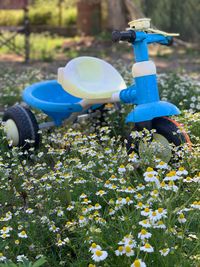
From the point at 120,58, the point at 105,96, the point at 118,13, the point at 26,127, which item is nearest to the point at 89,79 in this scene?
the point at 105,96

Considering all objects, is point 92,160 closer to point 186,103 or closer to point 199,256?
point 199,256

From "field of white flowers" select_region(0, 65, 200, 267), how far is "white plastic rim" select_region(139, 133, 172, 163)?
0.04m

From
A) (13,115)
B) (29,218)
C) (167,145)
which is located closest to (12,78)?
(13,115)

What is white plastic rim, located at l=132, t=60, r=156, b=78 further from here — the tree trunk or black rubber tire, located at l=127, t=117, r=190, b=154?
the tree trunk

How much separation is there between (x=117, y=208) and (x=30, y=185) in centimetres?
73

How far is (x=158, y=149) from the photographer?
2916 mm

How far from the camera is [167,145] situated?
3273mm

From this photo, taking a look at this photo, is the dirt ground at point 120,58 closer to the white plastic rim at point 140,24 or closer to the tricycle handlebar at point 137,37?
the tricycle handlebar at point 137,37

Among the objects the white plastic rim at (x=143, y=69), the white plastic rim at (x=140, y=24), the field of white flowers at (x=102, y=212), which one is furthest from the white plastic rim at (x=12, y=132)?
the white plastic rim at (x=140, y=24)

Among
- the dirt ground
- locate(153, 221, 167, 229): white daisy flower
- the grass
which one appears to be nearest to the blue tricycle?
locate(153, 221, 167, 229): white daisy flower

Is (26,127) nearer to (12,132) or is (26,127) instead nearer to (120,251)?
(12,132)

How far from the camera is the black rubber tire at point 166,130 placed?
327 centimetres

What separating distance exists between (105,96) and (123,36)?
2.30 ft

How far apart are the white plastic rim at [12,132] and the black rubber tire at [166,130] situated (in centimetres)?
101
